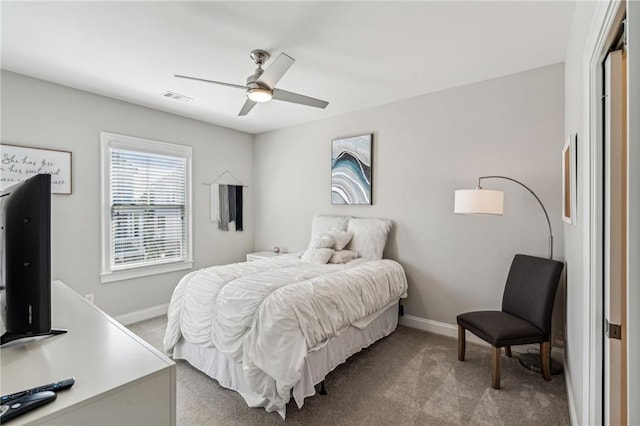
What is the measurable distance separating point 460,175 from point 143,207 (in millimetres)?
3739

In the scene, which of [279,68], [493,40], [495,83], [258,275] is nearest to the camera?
[279,68]

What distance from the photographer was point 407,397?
2229 millimetres

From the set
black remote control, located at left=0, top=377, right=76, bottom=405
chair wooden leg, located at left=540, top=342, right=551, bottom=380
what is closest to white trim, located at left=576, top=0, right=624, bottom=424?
chair wooden leg, located at left=540, top=342, right=551, bottom=380

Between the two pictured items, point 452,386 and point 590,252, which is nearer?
point 590,252

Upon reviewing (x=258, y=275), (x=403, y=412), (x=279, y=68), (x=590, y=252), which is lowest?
(x=403, y=412)

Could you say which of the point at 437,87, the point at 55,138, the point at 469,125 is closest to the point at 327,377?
the point at 469,125

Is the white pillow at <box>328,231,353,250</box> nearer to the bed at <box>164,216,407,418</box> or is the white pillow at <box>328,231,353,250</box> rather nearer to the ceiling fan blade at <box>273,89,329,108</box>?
the bed at <box>164,216,407,418</box>

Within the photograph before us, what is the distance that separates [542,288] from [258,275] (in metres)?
2.27

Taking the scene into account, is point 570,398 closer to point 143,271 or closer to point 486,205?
point 486,205

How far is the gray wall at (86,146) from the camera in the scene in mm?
2982

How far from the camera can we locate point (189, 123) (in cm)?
430

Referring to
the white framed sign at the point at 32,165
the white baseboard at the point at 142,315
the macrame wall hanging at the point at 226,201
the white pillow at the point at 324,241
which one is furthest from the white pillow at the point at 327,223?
the white framed sign at the point at 32,165

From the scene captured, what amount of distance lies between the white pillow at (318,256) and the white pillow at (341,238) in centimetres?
14

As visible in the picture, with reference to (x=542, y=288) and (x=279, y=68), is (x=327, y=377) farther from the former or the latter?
(x=279, y=68)
